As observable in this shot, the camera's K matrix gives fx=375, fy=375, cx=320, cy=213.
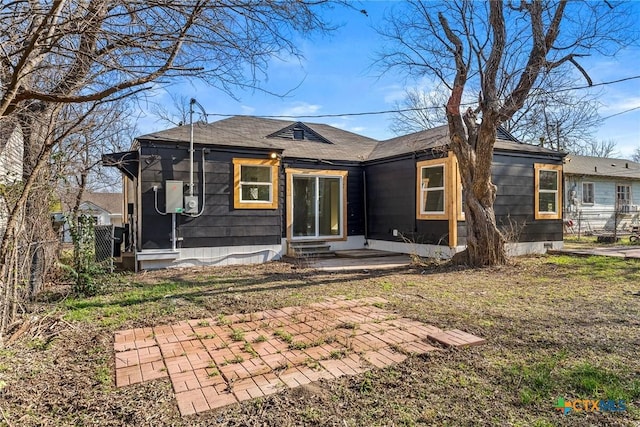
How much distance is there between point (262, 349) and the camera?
3.41 metres

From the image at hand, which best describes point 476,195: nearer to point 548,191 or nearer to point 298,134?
point 548,191

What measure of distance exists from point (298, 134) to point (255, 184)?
3644 millimetres

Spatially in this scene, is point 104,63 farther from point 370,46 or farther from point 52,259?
point 370,46

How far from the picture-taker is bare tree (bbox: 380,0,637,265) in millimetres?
7234

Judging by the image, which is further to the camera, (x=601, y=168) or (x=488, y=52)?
(x=601, y=168)

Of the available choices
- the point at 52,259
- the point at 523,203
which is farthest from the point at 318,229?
the point at 52,259

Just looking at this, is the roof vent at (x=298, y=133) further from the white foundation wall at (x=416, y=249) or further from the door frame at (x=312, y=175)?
the white foundation wall at (x=416, y=249)

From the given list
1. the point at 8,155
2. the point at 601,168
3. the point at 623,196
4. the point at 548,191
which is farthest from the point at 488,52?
the point at 623,196

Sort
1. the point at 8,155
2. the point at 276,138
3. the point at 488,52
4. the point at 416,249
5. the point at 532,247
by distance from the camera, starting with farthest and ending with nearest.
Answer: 1. the point at 276,138
2. the point at 532,247
3. the point at 416,249
4. the point at 488,52
5. the point at 8,155

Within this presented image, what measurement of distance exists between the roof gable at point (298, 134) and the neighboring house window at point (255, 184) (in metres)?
2.71

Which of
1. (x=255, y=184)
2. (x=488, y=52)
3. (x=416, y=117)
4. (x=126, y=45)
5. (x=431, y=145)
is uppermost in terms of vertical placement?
(x=416, y=117)

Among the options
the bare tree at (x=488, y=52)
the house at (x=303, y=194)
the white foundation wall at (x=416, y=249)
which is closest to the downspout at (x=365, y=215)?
the house at (x=303, y=194)

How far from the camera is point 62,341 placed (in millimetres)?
3633

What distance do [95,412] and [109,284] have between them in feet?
14.0
